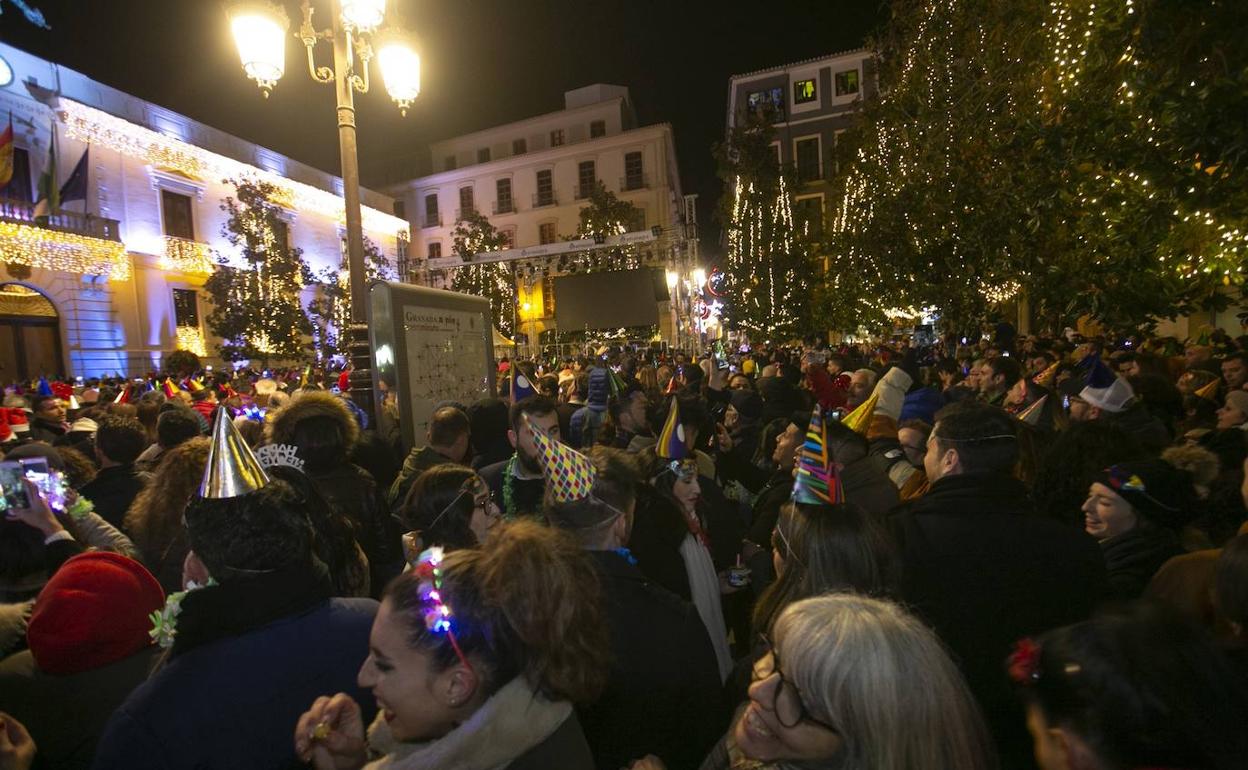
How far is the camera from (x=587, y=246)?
52.2 ft

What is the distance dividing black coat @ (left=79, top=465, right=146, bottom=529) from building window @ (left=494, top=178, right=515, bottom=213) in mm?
43533

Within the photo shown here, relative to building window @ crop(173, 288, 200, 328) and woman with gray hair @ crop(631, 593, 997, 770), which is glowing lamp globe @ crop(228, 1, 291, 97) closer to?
woman with gray hair @ crop(631, 593, 997, 770)

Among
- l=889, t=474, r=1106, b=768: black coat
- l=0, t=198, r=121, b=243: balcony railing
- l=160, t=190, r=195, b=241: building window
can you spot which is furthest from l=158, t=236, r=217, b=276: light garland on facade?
l=889, t=474, r=1106, b=768: black coat

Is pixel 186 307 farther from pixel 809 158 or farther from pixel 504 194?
pixel 809 158

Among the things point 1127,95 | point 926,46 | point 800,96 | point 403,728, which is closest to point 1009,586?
point 403,728

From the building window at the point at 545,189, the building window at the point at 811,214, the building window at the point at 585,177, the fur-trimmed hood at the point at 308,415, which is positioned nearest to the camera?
the fur-trimmed hood at the point at 308,415

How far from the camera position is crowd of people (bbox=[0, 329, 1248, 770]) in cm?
125

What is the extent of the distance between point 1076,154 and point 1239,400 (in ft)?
6.89

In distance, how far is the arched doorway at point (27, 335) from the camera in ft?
66.8

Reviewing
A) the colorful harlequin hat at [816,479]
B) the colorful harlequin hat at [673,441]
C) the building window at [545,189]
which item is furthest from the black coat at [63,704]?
the building window at [545,189]

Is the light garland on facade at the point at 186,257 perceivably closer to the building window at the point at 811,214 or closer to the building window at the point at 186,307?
the building window at the point at 186,307

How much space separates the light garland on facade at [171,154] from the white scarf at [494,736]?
1877cm

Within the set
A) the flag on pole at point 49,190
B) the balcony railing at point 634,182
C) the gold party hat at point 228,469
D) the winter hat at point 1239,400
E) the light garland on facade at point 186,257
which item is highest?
the balcony railing at point 634,182

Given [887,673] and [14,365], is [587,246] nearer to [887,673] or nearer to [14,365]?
[887,673]
